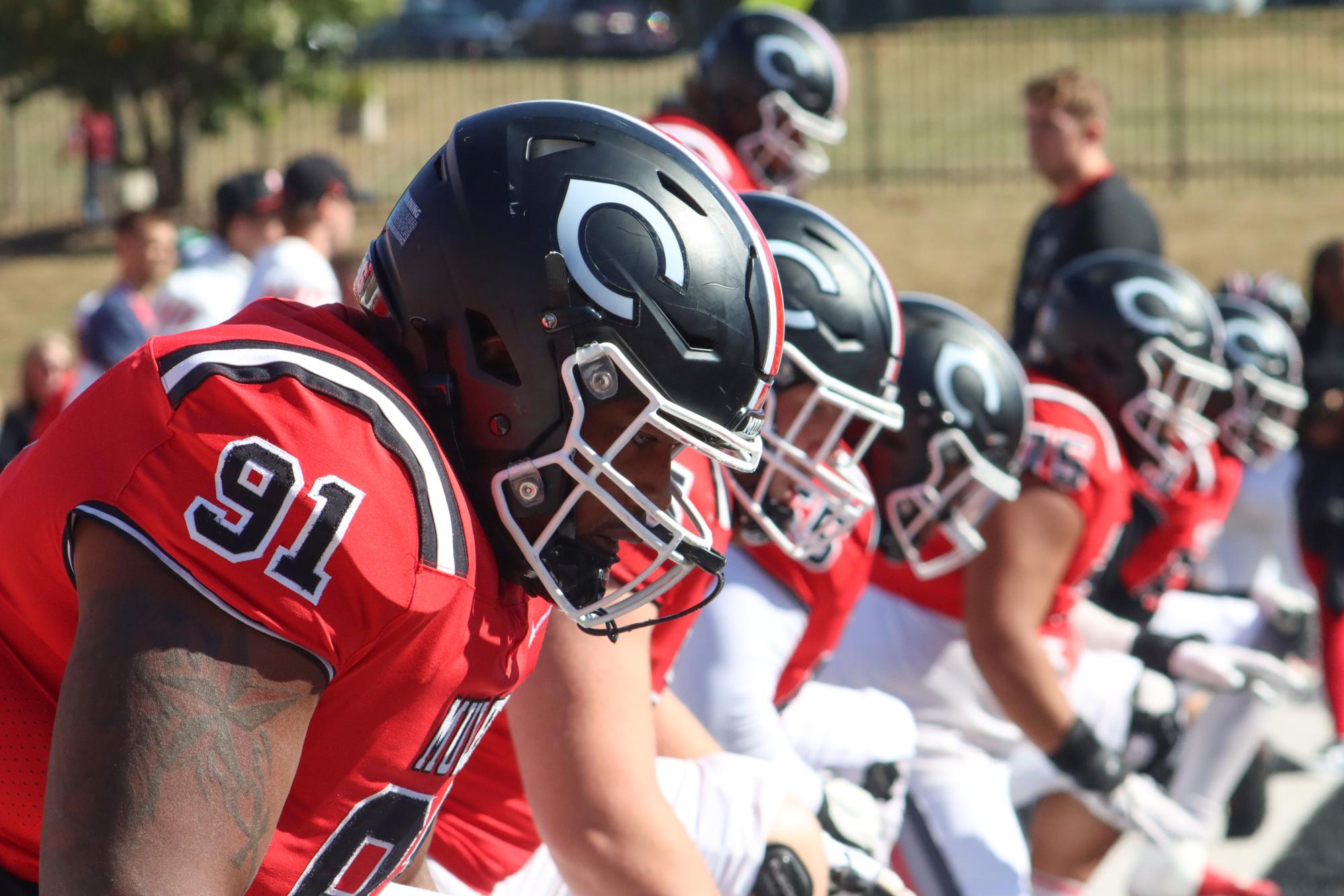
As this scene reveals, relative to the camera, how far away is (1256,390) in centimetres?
498

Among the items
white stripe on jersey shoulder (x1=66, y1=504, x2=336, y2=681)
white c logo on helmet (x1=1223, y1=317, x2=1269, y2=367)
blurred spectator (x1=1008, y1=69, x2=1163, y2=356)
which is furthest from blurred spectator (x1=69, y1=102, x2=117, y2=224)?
white stripe on jersey shoulder (x1=66, y1=504, x2=336, y2=681)

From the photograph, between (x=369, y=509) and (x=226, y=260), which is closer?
(x=369, y=509)

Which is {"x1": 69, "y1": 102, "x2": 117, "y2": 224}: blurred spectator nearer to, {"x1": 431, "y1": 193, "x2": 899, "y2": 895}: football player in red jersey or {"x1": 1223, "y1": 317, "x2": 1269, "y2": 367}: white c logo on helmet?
{"x1": 1223, "y1": 317, "x2": 1269, "y2": 367}: white c logo on helmet

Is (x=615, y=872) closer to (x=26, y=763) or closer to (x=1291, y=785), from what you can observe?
(x=26, y=763)

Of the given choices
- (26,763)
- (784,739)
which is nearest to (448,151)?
(26,763)

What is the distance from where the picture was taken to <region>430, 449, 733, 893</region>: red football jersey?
7.41 feet

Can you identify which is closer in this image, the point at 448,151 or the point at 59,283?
the point at 448,151

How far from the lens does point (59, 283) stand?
13.4 meters

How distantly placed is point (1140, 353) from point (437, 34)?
19.9 metres

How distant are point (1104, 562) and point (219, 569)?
3654 millimetres


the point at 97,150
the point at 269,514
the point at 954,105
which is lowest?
the point at 954,105

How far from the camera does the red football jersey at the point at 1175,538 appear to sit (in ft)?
15.6

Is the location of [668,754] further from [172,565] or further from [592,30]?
[592,30]

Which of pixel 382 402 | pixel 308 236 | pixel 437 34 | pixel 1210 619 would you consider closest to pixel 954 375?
pixel 382 402
